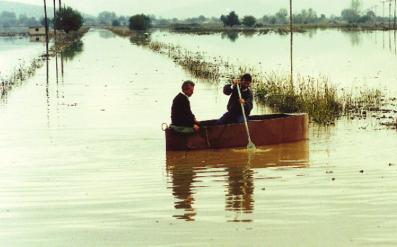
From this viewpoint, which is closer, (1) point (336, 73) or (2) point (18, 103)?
(2) point (18, 103)

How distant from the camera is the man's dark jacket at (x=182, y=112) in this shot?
15094 mm

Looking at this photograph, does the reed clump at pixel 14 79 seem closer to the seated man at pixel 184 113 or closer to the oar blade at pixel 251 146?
the seated man at pixel 184 113

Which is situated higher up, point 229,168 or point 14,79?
point 14,79

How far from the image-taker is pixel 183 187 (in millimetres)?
12133

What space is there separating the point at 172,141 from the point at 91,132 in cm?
452

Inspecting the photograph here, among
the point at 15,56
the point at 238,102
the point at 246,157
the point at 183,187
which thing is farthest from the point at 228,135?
the point at 15,56

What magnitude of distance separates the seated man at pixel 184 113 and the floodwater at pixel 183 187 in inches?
22.5

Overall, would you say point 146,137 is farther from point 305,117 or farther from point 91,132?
point 305,117

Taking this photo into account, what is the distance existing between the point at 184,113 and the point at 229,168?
1.91 metres

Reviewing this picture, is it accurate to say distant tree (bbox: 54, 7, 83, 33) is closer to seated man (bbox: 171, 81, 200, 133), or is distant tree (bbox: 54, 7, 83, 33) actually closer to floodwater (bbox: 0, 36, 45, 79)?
floodwater (bbox: 0, 36, 45, 79)

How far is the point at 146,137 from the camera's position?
18.6m

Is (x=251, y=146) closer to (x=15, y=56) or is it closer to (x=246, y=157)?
(x=246, y=157)

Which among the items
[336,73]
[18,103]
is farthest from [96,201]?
[336,73]

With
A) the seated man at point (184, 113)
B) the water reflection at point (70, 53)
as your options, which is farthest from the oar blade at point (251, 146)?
the water reflection at point (70, 53)
